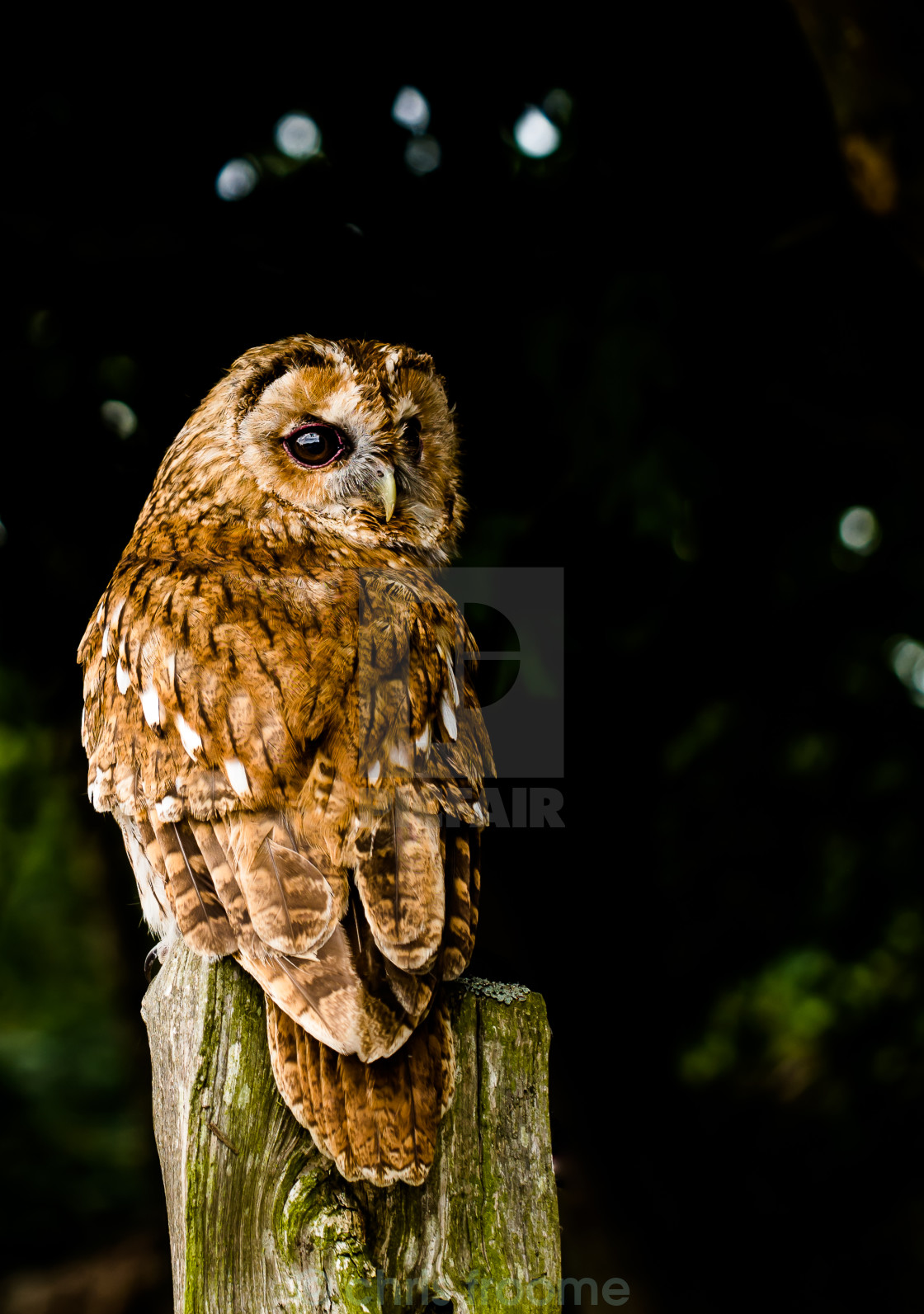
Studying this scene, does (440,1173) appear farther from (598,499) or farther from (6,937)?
(6,937)

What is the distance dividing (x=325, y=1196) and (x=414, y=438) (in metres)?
1.87

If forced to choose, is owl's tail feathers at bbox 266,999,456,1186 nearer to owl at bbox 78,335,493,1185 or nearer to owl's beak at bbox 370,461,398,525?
owl at bbox 78,335,493,1185

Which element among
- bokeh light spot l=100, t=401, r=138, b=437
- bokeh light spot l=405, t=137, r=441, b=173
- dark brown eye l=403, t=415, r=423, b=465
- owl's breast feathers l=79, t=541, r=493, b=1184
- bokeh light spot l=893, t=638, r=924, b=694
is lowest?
owl's breast feathers l=79, t=541, r=493, b=1184

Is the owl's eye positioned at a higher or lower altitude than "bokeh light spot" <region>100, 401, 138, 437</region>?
lower

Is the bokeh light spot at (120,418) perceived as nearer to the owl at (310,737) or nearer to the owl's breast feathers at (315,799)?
the owl at (310,737)

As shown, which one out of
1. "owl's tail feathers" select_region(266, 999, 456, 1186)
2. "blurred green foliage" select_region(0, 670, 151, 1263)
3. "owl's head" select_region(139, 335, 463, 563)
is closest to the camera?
"owl's tail feathers" select_region(266, 999, 456, 1186)

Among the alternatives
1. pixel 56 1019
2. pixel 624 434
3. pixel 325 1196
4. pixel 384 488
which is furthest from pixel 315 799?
pixel 56 1019

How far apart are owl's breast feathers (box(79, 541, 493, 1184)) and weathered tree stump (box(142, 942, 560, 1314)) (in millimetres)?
A: 69

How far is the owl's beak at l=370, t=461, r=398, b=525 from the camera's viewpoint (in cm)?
245

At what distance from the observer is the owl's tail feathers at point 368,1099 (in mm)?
1362

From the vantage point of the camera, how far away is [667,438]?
109 inches

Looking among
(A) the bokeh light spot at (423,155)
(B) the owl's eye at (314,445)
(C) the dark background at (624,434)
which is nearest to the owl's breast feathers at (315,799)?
(B) the owl's eye at (314,445)

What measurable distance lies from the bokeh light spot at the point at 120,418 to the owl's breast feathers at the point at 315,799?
1158mm

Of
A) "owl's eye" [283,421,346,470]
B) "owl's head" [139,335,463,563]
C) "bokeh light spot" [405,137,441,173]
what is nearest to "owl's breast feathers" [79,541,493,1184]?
"owl's head" [139,335,463,563]
